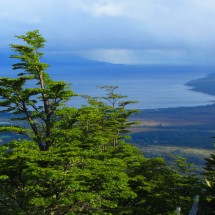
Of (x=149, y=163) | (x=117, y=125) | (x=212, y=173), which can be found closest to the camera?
(x=212, y=173)

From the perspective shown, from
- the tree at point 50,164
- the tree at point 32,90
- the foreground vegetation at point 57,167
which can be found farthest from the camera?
the tree at point 32,90

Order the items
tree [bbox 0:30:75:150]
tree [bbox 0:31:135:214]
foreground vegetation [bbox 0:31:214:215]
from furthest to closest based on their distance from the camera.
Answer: tree [bbox 0:30:75:150], foreground vegetation [bbox 0:31:214:215], tree [bbox 0:31:135:214]

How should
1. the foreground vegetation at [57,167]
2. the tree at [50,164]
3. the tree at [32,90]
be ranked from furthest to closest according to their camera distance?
the tree at [32,90] < the foreground vegetation at [57,167] < the tree at [50,164]

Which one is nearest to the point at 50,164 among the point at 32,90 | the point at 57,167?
the point at 57,167

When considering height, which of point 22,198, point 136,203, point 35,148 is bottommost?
point 136,203

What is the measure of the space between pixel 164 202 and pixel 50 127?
41.2 feet

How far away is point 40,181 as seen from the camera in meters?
23.5

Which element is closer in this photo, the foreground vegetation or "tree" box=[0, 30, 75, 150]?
the foreground vegetation

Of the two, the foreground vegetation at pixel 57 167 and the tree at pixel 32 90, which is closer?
the foreground vegetation at pixel 57 167

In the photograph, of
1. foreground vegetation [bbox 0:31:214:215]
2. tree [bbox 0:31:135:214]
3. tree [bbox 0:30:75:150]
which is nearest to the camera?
tree [bbox 0:31:135:214]

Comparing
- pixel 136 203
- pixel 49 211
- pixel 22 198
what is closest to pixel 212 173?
pixel 136 203

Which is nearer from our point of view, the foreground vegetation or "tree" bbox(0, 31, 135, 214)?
"tree" bbox(0, 31, 135, 214)

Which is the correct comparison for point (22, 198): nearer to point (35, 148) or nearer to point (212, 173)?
point (35, 148)

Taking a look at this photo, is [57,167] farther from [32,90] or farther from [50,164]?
[32,90]
